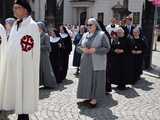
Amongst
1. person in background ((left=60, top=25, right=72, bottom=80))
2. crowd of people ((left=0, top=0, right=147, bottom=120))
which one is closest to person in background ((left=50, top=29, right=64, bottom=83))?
crowd of people ((left=0, top=0, right=147, bottom=120))

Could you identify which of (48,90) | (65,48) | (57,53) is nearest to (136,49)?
(65,48)

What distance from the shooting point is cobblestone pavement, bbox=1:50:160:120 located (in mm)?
7754

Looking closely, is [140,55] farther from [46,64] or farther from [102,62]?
[102,62]

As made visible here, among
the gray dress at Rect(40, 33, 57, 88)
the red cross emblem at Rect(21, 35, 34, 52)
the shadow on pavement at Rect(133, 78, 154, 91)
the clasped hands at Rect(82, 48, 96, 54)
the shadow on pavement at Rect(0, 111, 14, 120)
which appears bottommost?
the shadow on pavement at Rect(133, 78, 154, 91)

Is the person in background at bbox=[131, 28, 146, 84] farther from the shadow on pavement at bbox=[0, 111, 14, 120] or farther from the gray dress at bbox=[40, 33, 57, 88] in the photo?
the shadow on pavement at bbox=[0, 111, 14, 120]

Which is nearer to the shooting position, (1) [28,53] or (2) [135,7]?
(1) [28,53]

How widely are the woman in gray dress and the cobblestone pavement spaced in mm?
298

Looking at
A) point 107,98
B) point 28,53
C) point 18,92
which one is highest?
point 28,53

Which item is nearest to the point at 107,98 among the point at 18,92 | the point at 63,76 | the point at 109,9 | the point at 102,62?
the point at 102,62

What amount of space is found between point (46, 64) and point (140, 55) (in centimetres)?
308

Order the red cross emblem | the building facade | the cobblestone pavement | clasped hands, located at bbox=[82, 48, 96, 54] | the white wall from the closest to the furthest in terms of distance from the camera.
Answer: the red cross emblem → the cobblestone pavement → clasped hands, located at bbox=[82, 48, 96, 54] → the building facade → the white wall

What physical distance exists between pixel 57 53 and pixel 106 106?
3144 mm

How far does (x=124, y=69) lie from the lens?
1087cm

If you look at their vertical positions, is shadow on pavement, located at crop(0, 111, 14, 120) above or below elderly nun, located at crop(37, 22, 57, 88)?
below
